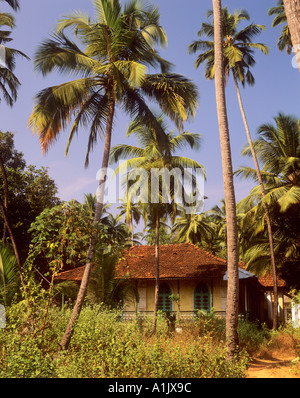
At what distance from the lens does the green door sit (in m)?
21.8

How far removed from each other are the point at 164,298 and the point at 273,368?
36.3ft

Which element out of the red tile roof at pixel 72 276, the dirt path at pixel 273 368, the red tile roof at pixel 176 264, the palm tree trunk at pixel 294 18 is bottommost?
the dirt path at pixel 273 368

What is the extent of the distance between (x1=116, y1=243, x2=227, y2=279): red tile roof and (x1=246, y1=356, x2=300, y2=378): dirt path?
6871 mm

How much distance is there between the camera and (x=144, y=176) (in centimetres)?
1989

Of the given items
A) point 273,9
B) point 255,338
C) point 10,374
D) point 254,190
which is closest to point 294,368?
point 255,338

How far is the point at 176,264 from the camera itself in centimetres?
2223

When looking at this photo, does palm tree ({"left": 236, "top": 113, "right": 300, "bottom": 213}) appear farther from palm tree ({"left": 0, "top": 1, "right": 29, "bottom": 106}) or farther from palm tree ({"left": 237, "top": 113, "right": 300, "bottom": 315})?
palm tree ({"left": 0, "top": 1, "right": 29, "bottom": 106})

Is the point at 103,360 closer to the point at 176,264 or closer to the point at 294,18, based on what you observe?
the point at 294,18

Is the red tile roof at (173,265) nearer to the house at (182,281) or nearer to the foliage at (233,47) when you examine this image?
the house at (182,281)

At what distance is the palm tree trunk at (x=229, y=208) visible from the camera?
10336 mm

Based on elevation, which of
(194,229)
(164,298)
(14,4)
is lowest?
(164,298)

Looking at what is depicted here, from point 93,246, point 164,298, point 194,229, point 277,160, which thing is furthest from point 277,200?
point 194,229

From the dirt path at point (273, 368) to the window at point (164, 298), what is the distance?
8910 mm

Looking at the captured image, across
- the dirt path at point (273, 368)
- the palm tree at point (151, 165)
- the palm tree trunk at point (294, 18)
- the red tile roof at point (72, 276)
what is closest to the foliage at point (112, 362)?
the dirt path at point (273, 368)
